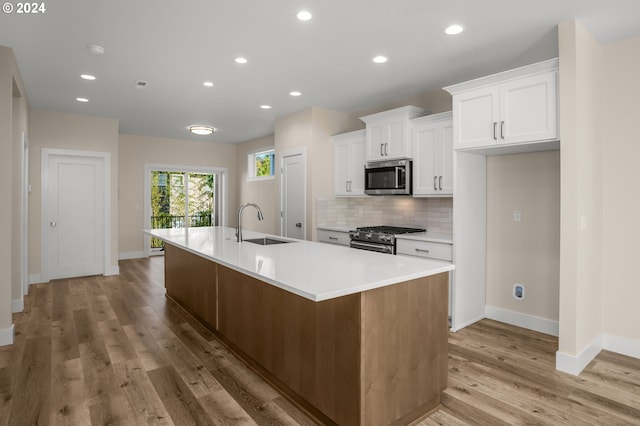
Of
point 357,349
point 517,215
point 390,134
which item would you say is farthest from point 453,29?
point 357,349

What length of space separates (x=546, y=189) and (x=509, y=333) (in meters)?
1.46

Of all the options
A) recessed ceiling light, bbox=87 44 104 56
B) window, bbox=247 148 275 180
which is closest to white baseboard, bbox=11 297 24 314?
recessed ceiling light, bbox=87 44 104 56

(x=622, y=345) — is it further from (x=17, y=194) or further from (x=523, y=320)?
(x=17, y=194)

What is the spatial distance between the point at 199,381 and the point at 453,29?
329 centimetres

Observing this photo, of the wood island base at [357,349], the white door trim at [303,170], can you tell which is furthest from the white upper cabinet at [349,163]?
the wood island base at [357,349]

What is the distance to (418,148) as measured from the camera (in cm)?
427

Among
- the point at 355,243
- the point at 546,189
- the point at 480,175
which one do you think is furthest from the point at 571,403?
the point at 355,243

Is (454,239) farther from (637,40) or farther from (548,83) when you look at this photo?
(637,40)

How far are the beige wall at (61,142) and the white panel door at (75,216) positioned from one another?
6.3 inches

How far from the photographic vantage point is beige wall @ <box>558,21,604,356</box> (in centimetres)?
273

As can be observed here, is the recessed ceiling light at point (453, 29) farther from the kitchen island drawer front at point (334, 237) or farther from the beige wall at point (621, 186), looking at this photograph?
the kitchen island drawer front at point (334, 237)

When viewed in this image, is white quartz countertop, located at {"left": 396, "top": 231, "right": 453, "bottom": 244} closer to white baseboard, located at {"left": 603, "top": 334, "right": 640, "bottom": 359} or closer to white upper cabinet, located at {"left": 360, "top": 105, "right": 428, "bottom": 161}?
white upper cabinet, located at {"left": 360, "top": 105, "right": 428, "bottom": 161}

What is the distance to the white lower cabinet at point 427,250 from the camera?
3689mm

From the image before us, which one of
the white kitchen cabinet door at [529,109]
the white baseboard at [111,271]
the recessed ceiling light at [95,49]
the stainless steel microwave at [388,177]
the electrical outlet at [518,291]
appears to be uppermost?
the recessed ceiling light at [95,49]
